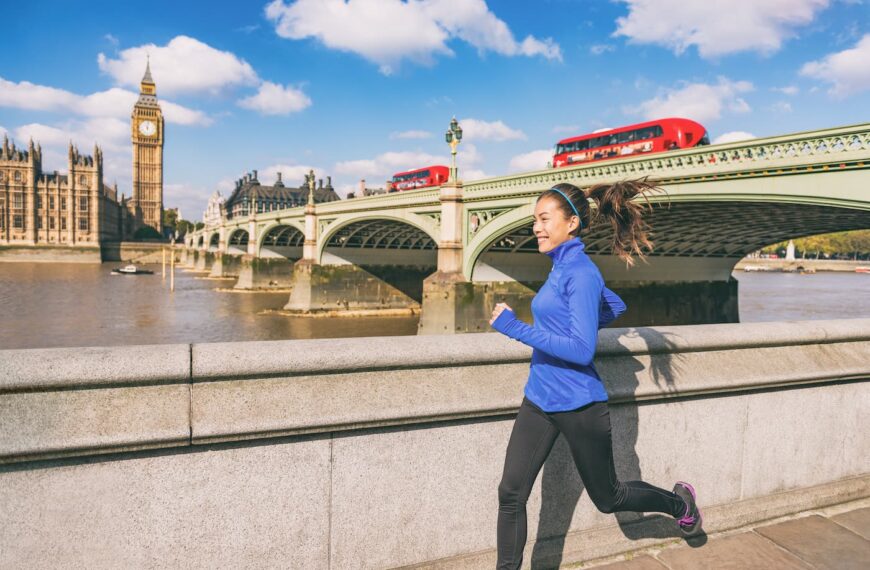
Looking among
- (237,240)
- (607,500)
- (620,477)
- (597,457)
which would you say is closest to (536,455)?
(597,457)

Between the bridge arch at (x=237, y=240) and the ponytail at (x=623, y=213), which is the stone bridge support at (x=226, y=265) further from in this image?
the ponytail at (x=623, y=213)

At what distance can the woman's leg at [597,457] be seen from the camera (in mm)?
2119

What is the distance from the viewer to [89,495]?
1.89 metres

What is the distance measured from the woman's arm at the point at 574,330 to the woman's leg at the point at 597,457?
0.72 ft

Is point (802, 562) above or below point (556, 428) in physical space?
below

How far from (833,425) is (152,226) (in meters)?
134

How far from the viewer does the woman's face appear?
225 centimetres

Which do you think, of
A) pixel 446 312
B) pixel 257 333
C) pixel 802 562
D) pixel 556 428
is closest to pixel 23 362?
pixel 556 428

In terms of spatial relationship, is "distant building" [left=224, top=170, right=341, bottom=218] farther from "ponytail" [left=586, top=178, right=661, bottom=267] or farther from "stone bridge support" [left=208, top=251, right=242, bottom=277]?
"ponytail" [left=586, top=178, right=661, bottom=267]

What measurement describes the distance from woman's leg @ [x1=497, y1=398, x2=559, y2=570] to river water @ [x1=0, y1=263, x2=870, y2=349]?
69.4 ft

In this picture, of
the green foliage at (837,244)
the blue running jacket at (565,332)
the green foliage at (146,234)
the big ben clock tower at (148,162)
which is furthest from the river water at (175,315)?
the big ben clock tower at (148,162)

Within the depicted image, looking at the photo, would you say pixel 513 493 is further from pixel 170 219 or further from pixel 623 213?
pixel 170 219

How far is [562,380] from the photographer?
6.95 ft

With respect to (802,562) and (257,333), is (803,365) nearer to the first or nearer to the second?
(802,562)
